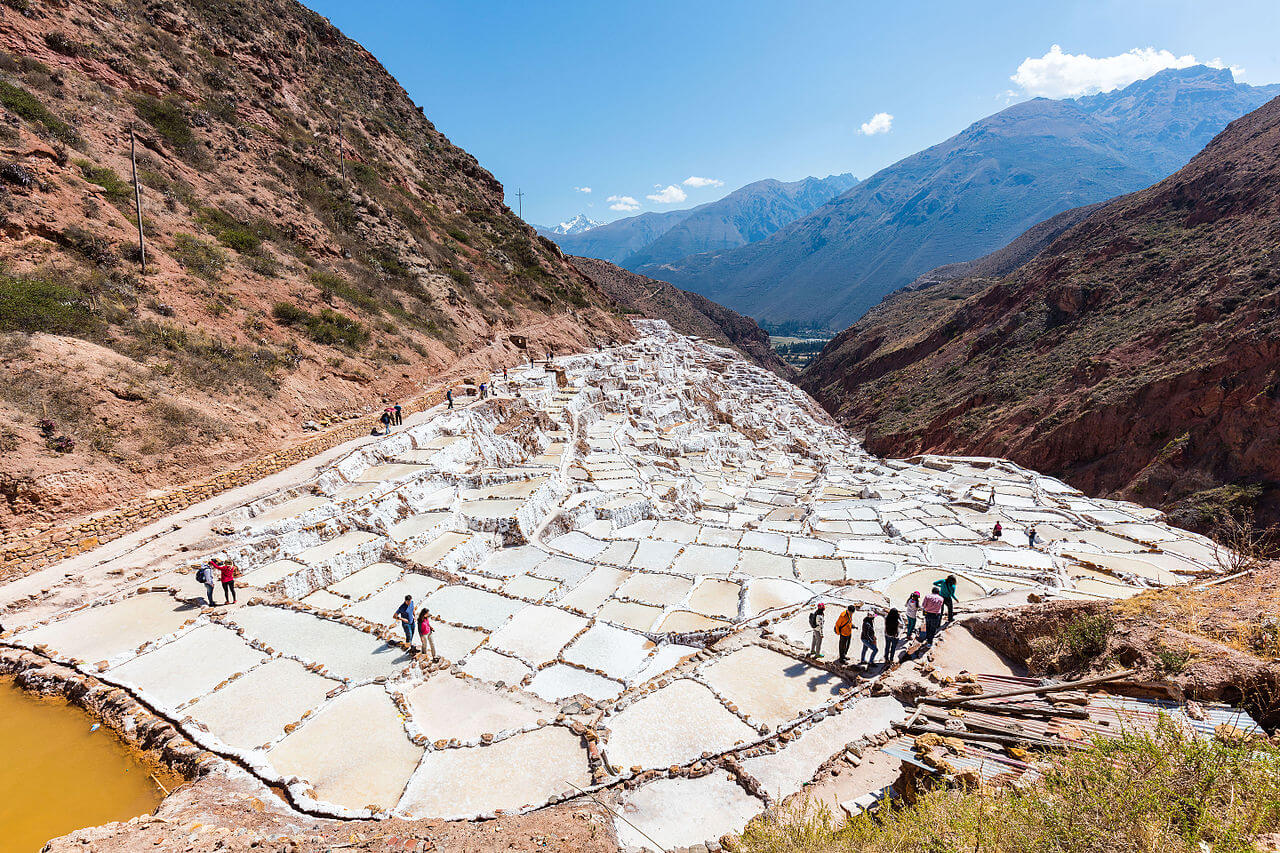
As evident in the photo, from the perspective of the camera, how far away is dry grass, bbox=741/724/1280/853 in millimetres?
3568

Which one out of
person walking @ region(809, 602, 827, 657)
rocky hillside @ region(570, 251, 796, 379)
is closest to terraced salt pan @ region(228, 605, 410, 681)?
person walking @ region(809, 602, 827, 657)

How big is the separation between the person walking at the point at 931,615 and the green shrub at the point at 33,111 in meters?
31.6

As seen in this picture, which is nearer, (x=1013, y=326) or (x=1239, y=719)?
(x=1239, y=719)

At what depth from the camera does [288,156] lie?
3198 cm

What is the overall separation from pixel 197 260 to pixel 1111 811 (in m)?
28.4

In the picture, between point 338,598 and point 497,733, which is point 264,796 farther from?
point 338,598

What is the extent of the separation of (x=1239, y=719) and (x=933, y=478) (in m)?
24.6

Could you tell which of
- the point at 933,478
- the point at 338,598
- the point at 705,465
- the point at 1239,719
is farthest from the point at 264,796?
the point at 933,478

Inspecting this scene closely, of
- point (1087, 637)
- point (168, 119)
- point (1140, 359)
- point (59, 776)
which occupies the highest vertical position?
point (168, 119)

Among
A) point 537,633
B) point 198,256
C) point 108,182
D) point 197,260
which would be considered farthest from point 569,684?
point 108,182

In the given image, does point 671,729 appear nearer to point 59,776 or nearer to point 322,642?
point 322,642

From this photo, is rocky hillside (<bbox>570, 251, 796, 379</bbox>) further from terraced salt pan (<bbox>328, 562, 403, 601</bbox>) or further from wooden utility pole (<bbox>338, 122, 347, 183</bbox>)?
terraced salt pan (<bbox>328, 562, 403, 601</bbox>)

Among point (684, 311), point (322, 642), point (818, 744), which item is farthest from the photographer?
point (684, 311)

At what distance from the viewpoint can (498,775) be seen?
6.71 metres
